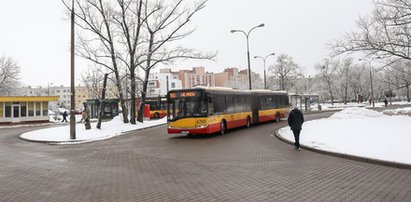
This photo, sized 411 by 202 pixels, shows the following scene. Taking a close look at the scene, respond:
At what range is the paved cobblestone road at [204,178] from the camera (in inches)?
245

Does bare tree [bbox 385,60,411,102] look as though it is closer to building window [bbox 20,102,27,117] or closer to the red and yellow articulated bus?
the red and yellow articulated bus

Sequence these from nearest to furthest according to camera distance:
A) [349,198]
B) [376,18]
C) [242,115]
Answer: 1. [349,198]
2. [376,18]
3. [242,115]

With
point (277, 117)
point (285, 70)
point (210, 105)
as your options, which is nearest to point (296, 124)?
point (210, 105)

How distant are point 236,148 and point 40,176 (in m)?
7.11

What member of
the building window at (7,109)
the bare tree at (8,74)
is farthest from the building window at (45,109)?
the bare tree at (8,74)

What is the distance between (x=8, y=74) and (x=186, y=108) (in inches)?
2332

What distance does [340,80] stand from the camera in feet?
275

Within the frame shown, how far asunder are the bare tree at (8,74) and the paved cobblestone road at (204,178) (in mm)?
58996

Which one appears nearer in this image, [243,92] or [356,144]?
[356,144]

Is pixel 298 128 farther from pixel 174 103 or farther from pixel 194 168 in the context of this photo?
pixel 174 103

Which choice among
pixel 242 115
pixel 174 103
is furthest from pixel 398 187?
pixel 242 115

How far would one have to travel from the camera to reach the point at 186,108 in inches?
680

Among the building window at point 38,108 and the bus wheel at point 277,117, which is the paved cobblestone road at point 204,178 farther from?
the building window at point 38,108

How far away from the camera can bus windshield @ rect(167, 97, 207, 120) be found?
55.8 ft
